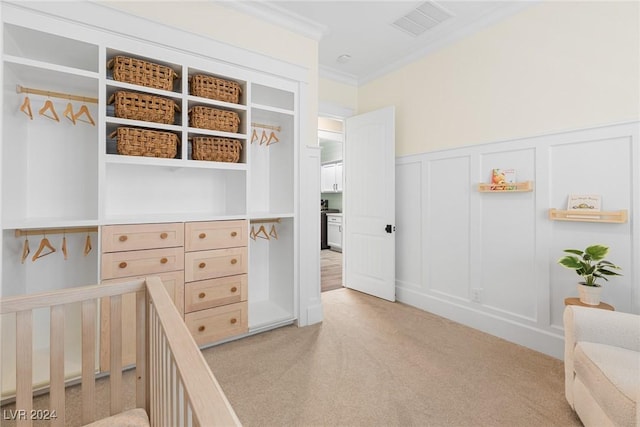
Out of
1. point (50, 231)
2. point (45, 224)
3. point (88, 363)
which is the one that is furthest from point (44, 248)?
point (88, 363)

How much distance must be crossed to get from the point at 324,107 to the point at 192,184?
1.95 meters

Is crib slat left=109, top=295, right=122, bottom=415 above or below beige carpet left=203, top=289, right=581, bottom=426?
above

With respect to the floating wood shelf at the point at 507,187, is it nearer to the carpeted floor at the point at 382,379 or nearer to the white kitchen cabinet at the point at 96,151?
the carpeted floor at the point at 382,379

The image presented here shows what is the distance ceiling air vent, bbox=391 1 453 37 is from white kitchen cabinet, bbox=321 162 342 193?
4.12m

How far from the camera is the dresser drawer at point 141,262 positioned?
6.23ft

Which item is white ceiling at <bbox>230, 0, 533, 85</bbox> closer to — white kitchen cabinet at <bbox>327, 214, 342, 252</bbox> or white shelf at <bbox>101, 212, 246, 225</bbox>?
white shelf at <bbox>101, 212, 246, 225</bbox>

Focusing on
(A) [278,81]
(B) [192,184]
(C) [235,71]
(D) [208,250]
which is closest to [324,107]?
(A) [278,81]

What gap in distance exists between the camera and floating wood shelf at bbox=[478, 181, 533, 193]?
2.37m

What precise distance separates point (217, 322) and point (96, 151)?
1539mm

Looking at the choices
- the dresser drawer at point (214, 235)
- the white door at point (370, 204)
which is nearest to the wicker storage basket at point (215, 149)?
the dresser drawer at point (214, 235)

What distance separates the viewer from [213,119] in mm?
2311

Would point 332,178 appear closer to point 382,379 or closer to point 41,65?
point 382,379

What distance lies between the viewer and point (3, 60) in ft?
5.33

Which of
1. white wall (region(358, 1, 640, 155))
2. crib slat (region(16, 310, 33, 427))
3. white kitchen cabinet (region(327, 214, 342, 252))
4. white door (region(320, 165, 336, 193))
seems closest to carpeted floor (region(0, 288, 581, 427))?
crib slat (region(16, 310, 33, 427))
